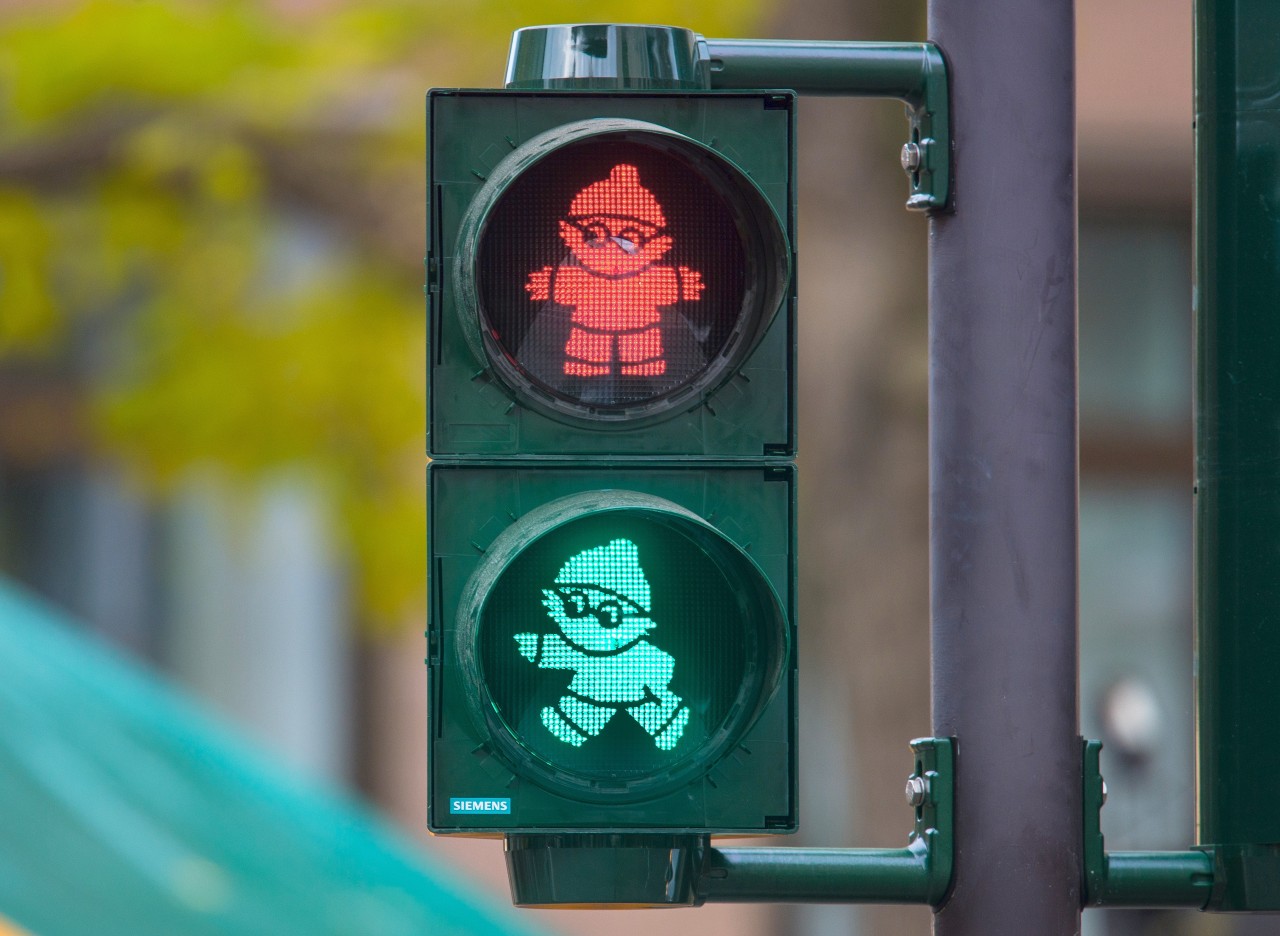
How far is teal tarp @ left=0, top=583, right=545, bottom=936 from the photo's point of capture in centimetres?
542

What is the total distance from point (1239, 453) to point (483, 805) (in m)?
1.29

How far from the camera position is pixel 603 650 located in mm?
2812

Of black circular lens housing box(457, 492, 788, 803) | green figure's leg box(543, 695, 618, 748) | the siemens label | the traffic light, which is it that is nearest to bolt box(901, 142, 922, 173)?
the traffic light

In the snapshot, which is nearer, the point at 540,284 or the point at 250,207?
the point at 540,284

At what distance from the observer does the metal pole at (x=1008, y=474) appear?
2939 mm

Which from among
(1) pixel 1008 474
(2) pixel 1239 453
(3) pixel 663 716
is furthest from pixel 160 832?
(2) pixel 1239 453

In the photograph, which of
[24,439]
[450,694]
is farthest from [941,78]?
[24,439]

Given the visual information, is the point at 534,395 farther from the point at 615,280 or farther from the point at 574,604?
the point at 574,604

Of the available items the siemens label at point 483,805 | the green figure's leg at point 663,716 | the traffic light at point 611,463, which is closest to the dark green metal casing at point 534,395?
the traffic light at point 611,463

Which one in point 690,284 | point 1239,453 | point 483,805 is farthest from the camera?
point 1239,453

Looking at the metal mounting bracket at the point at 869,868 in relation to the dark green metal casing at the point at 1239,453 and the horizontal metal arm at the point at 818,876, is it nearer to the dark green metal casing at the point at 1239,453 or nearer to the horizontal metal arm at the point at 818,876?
the horizontal metal arm at the point at 818,876

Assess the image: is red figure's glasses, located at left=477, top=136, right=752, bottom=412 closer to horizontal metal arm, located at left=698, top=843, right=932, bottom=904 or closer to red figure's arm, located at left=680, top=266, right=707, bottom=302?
red figure's arm, located at left=680, top=266, right=707, bottom=302

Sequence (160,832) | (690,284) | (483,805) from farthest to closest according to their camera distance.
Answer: (160,832) < (690,284) < (483,805)

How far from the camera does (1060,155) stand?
3027 mm
